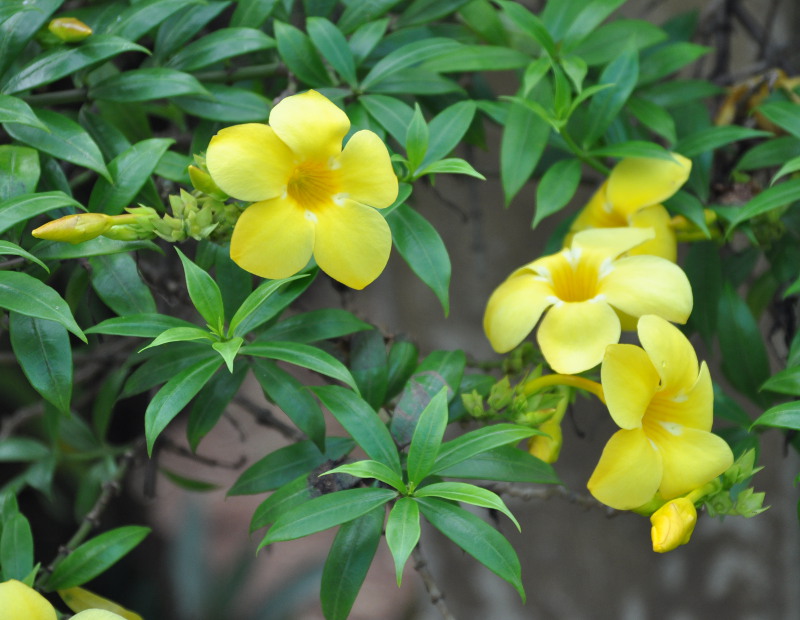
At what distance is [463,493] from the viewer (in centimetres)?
78

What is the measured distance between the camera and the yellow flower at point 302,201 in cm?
77

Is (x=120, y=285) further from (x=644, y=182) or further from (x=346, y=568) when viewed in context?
(x=644, y=182)

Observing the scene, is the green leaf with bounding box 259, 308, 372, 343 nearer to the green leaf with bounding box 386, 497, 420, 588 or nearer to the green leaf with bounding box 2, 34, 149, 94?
the green leaf with bounding box 386, 497, 420, 588

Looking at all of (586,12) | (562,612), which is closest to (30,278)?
(586,12)

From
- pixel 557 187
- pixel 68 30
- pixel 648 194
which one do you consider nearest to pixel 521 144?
pixel 557 187

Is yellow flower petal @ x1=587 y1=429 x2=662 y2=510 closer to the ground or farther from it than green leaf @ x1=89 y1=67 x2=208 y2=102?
closer to the ground

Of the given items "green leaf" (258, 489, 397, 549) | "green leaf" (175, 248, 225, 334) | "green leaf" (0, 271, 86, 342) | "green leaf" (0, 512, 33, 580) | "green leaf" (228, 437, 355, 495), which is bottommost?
"green leaf" (0, 512, 33, 580)

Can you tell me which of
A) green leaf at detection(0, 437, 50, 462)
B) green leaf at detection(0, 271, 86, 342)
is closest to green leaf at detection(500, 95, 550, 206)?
green leaf at detection(0, 271, 86, 342)

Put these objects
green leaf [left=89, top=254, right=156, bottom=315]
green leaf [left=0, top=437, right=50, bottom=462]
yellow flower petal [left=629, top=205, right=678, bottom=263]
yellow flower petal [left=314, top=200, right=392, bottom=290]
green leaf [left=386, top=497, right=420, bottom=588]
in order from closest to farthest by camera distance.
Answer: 1. green leaf [left=386, top=497, right=420, bottom=588]
2. yellow flower petal [left=314, top=200, right=392, bottom=290]
3. green leaf [left=89, top=254, right=156, bottom=315]
4. yellow flower petal [left=629, top=205, right=678, bottom=263]
5. green leaf [left=0, top=437, right=50, bottom=462]

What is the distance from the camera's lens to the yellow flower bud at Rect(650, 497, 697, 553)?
29.7 inches

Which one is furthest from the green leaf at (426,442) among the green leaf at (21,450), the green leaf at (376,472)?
the green leaf at (21,450)

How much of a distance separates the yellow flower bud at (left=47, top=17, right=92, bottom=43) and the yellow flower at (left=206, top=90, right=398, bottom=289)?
36 centimetres

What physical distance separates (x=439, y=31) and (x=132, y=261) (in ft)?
2.06

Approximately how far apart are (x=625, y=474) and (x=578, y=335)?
0.17m
